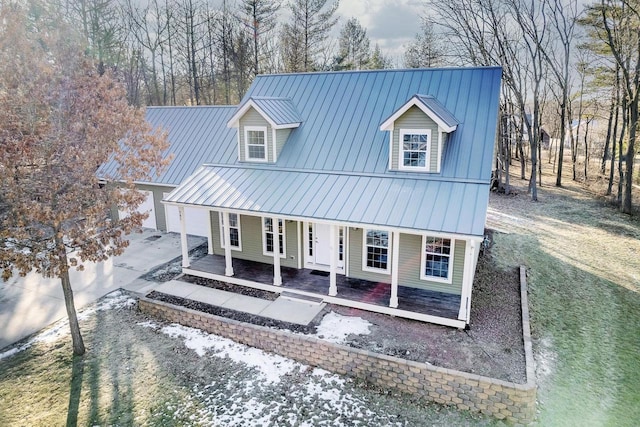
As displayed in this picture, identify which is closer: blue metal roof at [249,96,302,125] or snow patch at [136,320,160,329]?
snow patch at [136,320,160,329]

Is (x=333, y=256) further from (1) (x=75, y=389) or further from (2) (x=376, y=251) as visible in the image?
(1) (x=75, y=389)

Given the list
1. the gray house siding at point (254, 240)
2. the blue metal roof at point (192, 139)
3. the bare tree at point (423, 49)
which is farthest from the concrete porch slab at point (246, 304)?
the bare tree at point (423, 49)

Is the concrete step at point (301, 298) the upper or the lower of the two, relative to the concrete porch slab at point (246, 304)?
upper

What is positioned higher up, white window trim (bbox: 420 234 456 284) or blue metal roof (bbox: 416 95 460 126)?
blue metal roof (bbox: 416 95 460 126)

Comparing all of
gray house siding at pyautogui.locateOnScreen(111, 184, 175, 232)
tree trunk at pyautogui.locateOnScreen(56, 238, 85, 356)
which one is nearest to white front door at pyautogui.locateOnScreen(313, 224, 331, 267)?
tree trunk at pyautogui.locateOnScreen(56, 238, 85, 356)

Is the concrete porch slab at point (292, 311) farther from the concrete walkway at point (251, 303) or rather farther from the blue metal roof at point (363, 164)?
the blue metal roof at point (363, 164)

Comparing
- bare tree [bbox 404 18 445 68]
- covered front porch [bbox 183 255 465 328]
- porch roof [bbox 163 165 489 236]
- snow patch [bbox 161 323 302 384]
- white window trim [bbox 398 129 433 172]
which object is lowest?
snow patch [bbox 161 323 302 384]

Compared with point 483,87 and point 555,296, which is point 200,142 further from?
point 555,296

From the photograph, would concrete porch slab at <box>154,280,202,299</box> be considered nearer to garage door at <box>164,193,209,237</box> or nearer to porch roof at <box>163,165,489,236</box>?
porch roof at <box>163,165,489,236</box>
